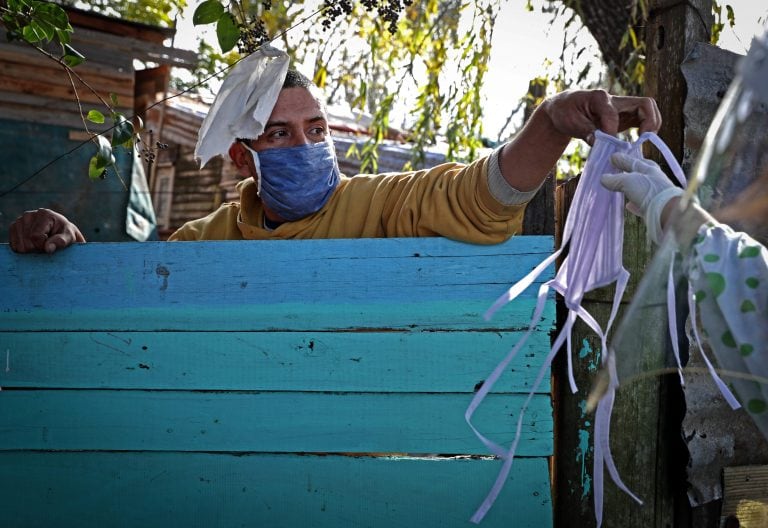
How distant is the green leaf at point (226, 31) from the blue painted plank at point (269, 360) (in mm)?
815

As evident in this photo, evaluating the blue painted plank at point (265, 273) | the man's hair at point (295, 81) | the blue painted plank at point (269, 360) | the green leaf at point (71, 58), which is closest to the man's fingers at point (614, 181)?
the blue painted plank at point (265, 273)

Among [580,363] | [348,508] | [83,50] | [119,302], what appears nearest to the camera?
[348,508]

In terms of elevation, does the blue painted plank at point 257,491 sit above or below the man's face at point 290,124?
below

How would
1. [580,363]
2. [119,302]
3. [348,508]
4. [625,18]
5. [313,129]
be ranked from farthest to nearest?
1. [625,18]
2. [313,129]
3. [580,363]
4. [119,302]
5. [348,508]

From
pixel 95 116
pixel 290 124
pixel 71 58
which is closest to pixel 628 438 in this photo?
pixel 290 124

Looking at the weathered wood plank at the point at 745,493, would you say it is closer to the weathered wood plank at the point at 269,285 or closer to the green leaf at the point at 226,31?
the weathered wood plank at the point at 269,285

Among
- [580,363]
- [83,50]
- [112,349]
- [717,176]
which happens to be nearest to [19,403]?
[112,349]

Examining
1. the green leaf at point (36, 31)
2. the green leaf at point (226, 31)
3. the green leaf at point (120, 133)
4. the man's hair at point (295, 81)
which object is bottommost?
the green leaf at point (120, 133)

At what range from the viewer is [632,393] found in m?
2.28

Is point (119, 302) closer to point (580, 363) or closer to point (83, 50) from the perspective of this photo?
point (580, 363)

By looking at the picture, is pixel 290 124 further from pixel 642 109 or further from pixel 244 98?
pixel 642 109

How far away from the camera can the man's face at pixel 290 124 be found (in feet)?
8.84

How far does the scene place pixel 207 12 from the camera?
2098mm

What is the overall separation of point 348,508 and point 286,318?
54 cm
